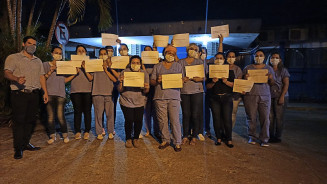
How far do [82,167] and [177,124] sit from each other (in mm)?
1835

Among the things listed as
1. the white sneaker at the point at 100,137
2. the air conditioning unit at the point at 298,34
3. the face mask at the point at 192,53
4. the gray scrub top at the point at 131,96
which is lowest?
the white sneaker at the point at 100,137

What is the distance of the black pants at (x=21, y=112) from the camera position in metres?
4.14

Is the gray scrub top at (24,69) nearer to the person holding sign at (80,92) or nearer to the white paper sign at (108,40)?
the person holding sign at (80,92)

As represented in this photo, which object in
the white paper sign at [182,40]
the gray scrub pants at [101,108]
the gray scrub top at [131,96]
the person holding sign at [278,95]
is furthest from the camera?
the white paper sign at [182,40]

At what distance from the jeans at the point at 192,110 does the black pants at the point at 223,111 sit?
12.0 inches

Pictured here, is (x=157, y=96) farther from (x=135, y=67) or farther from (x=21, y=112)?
(x=21, y=112)

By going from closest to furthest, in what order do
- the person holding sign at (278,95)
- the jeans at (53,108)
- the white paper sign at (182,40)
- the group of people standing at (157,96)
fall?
1. the group of people standing at (157,96)
2. the jeans at (53,108)
3. the person holding sign at (278,95)
4. the white paper sign at (182,40)

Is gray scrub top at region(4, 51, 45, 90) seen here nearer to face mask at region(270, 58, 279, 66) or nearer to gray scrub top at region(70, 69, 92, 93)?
gray scrub top at region(70, 69, 92, 93)

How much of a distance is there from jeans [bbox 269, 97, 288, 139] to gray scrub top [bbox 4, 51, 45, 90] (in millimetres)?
4768

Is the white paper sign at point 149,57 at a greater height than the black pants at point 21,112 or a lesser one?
greater

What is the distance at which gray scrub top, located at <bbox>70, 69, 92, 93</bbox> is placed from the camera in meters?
5.13

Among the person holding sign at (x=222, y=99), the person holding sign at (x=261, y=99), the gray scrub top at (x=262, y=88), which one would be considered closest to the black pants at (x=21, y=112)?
the person holding sign at (x=222, y=99)

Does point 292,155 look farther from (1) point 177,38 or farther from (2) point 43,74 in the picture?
(2) point 43,74

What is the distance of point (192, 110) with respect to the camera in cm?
494
